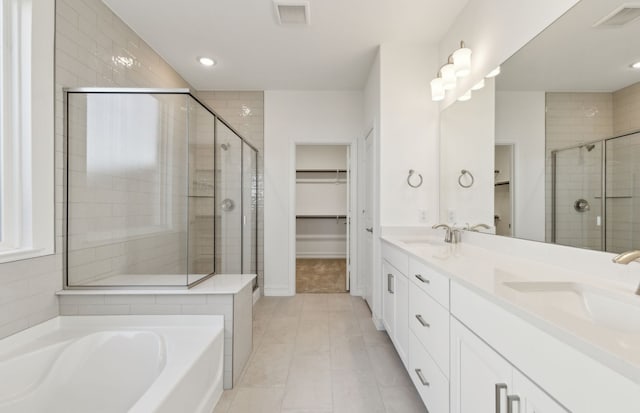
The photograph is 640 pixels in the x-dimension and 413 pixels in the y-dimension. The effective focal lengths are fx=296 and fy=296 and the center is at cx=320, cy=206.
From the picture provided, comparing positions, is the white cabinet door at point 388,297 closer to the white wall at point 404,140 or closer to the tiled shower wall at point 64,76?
the white wall at point 404,140

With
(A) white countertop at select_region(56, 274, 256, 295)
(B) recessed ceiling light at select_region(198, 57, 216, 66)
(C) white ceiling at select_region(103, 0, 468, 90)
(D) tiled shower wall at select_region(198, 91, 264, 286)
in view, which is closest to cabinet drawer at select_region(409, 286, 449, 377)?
(A) white countertop at select_region(56, 274, 256, 295)

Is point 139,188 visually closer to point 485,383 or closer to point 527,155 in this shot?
point 485,383

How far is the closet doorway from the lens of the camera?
618 cm

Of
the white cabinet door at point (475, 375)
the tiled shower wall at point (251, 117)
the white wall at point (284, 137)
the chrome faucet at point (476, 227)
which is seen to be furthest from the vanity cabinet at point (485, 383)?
the tiled shower wall at point (251, 117)

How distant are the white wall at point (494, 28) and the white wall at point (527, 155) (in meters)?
0.30

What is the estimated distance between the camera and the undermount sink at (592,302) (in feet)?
2.96

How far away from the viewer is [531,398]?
812 millimetres

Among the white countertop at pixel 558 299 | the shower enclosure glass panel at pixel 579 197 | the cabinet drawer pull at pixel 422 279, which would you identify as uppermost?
the shower enclosure glass panel at pixel 579 197

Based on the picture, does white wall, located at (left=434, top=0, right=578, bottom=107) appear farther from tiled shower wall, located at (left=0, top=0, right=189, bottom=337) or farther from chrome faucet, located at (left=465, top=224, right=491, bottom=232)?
tiled shower wall, located at (left=0, top=0, right=189, bottom=337)

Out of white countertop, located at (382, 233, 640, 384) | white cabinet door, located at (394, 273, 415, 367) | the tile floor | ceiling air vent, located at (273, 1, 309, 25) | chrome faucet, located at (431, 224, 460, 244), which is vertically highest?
ceiling air vent, located at (273, 1, 309, 25)

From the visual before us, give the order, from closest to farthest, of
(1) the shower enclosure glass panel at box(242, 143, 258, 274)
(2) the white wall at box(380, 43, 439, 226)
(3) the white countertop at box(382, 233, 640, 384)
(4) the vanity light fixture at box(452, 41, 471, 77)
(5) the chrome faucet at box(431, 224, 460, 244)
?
(3) the white countertop at box(382, 233, 640, 384) → (4) the vanity light fixture at box(452, 41, 471, 77) → (5) the chrome faucet at box(431, 224, 460, 244) → (2) the white wall at box(380, 43, 439, 226) → (1) the shower enclosure glass panel at box(242, 143, 258, 274)

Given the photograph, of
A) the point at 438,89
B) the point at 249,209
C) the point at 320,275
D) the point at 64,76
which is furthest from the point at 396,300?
the point at 320,275

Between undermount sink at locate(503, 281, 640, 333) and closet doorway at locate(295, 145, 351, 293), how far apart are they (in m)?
4.90

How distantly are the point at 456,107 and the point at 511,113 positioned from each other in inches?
28.6
